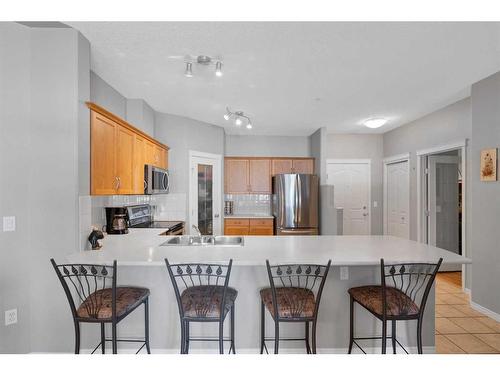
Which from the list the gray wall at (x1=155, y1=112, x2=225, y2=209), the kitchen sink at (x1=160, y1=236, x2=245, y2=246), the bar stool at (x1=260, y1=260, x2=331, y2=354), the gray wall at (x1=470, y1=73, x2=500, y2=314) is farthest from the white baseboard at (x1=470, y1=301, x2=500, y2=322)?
the gray wall at (x1=155, y1=112, x2=225, y2=209)

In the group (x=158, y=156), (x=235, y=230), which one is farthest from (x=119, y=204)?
(x=235, y=230)

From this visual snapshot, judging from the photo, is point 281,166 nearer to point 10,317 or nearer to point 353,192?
point 353,192

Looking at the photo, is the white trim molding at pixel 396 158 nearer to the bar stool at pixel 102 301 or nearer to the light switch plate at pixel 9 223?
the bar stool at pixel 102 301

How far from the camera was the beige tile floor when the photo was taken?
2535mm

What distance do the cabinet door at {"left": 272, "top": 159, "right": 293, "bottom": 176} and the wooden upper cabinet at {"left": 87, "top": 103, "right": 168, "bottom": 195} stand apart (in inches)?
106

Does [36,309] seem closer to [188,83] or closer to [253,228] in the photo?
[188,83]

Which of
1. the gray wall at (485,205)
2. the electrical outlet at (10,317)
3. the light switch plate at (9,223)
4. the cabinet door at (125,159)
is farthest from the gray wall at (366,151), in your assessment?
the electrical outlet at (10,317)

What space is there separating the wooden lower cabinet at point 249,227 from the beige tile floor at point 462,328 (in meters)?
2.76

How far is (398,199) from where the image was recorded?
5.50 metres

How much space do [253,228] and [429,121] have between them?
132 inches

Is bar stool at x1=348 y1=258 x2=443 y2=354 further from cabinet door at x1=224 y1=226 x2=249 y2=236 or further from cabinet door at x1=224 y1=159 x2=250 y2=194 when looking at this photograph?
cabinet door at x1=224 y1=159 x2=250 y2=194

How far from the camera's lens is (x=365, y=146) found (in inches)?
239

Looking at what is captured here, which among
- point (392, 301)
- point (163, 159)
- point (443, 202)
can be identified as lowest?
point (392, 301)

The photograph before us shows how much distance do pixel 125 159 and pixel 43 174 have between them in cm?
95
